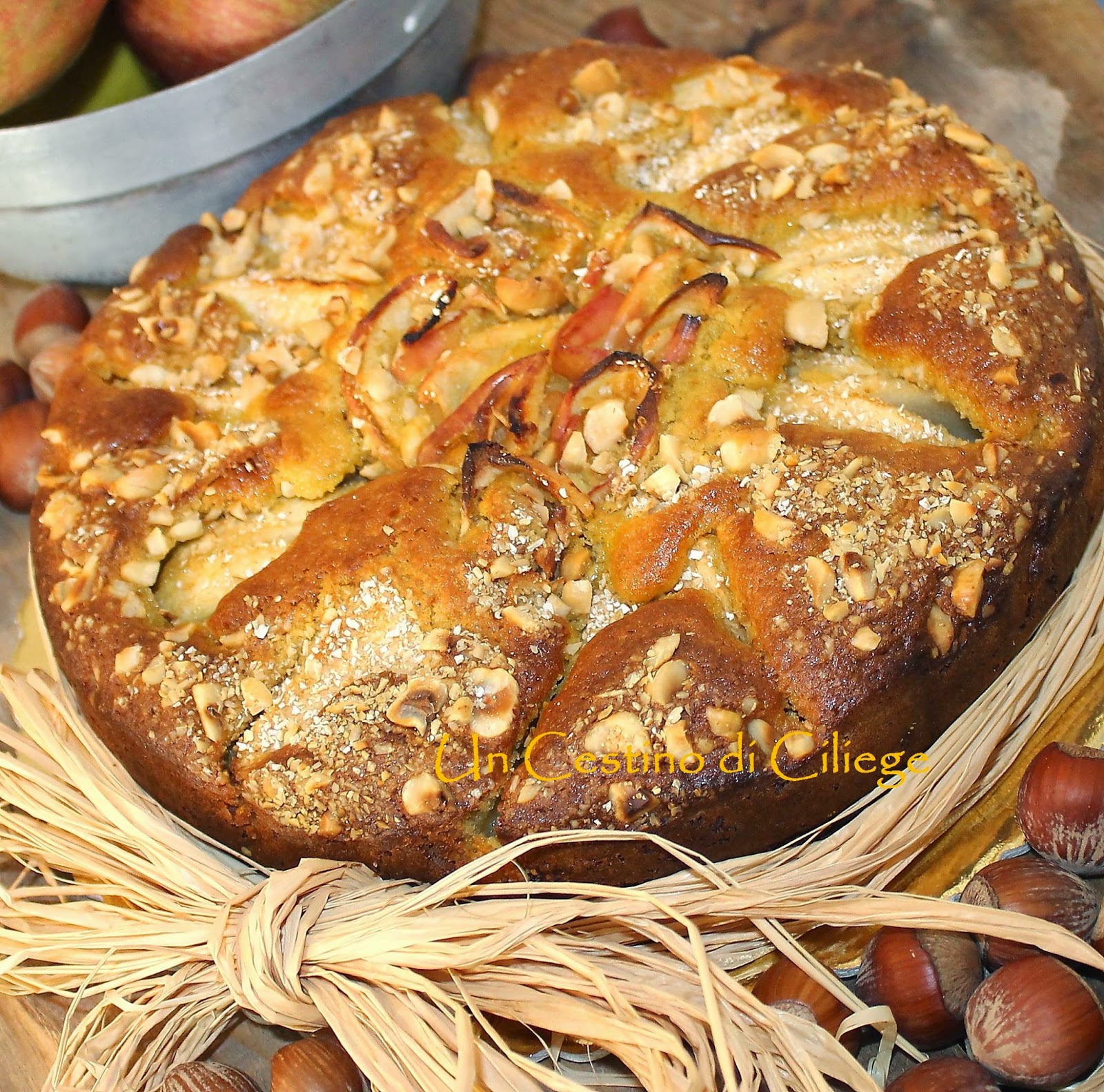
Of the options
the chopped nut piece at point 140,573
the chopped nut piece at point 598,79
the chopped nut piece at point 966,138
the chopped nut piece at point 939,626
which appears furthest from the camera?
the chopped nut piece at point 598,79

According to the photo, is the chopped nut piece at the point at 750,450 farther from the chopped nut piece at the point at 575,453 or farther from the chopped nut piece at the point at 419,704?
the chopped nut piece at the point at 419,704

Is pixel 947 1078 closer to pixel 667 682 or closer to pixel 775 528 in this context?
pixel 667 682

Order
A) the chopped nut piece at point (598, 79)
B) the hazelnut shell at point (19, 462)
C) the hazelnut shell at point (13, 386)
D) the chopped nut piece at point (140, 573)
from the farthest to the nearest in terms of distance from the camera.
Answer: the hazelnut shell at point (13, 386)
the hazelnut shell at point (19, 462)
the chopped nut piece at point (598, 79)
the chopped nut piece at point (140, 573)

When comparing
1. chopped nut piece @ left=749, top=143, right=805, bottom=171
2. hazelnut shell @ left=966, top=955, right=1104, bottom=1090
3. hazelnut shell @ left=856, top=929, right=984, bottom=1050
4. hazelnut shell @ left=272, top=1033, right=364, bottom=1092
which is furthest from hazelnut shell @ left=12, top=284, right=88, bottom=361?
hazelnut shell @ left=966, top=955, right=1104, bottom=1090

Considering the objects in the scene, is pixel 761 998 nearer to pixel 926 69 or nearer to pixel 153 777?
pixel 153 777

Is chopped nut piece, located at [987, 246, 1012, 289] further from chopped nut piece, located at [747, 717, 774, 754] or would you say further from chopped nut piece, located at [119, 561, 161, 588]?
chopped nut piece, located at [119, 561, 161, 588]

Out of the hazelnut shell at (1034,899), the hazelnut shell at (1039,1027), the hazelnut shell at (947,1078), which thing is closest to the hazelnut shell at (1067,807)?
the hazelnut shell at (1034,899)
